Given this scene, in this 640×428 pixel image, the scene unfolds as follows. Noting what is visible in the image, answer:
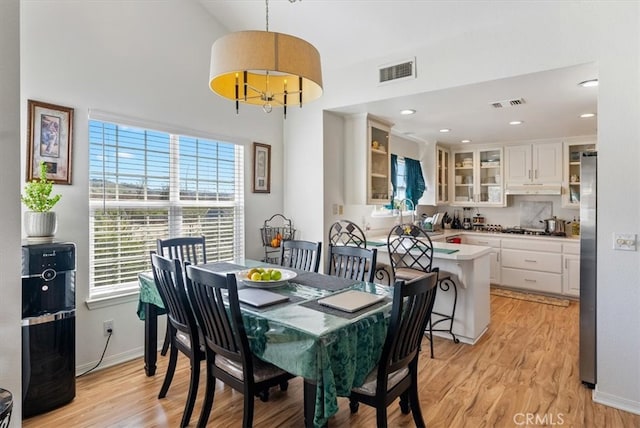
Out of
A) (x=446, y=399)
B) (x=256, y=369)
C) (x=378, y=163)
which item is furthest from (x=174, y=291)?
(x=378, y=163)

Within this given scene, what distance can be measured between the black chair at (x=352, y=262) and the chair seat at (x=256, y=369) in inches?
40.5

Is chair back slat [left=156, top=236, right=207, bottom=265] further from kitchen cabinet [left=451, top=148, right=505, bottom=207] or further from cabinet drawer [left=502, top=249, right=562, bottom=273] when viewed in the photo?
kitchen cabinet [left=451, top=148, right=505, bottom=207]

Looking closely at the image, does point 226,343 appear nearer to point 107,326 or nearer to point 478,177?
point 107,326

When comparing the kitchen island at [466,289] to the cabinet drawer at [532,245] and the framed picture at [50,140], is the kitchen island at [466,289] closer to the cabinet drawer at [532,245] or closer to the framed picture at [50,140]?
the cabinet drawer at [532,245]

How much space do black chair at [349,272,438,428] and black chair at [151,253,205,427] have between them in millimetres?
960

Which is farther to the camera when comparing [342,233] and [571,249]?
[571,249]

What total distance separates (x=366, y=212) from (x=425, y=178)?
1.75 metres

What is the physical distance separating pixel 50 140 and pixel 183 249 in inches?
48.2

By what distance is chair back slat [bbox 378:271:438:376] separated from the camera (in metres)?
1.60

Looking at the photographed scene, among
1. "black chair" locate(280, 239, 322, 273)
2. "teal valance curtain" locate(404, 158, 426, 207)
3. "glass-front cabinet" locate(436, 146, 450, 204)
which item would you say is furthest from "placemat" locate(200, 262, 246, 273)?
"glass-front cabinet" locate(436, 146, 450, 204)

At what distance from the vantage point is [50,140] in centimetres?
252

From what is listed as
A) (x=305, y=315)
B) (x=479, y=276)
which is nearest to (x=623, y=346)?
(x=479, y=276)

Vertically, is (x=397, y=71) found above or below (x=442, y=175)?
above

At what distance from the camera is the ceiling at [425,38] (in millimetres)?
2678
